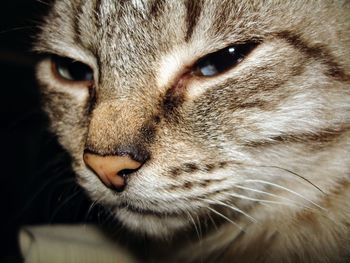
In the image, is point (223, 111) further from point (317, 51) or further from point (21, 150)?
point (21, 150)

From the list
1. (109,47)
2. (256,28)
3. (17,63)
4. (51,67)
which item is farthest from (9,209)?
(256,28)

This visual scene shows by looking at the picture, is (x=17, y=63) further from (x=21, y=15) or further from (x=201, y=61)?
(x=201, y=61)

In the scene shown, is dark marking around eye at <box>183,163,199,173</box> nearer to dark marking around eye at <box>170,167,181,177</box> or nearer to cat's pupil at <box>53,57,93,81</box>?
dark marking around eye at <box>170,167,181,177</box>

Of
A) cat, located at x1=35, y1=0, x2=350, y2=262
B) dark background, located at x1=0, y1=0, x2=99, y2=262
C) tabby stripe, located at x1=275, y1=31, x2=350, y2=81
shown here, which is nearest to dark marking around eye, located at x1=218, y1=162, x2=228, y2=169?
cat, located at x1=35, y1=0, x2=350, y2=262

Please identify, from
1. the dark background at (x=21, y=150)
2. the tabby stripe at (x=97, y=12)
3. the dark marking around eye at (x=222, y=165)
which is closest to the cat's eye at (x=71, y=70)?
the tabby stripe at (x=97, y=12)

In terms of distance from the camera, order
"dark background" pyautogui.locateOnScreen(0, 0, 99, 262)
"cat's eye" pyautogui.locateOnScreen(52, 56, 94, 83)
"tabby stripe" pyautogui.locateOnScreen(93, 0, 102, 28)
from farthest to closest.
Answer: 1. "dark background" pyautogui.locateOnScreen(0, 0, 99, 262)
2. "cat's eye" pyautogui.locateOnScreen(52, 56, 94, 83)
3. "tabby stripe" pyautogui.locateOnScreen(93, 0, 102, 28)

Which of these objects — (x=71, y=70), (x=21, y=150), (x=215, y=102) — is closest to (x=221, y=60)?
(x=215, y=102)
